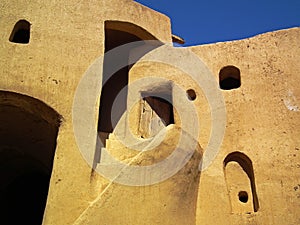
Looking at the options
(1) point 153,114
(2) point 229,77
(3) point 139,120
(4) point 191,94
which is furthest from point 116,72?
(2) point 229,77

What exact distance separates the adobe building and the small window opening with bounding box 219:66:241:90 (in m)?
0.04

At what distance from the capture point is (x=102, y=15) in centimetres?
843

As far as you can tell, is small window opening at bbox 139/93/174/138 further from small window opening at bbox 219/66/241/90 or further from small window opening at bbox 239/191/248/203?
small window opening at bbox 239/191/248/203

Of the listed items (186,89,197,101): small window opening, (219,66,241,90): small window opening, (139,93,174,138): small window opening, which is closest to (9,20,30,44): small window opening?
(139,93,174,138): small window opening

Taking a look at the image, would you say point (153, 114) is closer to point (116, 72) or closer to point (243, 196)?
point (116, 72)

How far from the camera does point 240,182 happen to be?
8.30 metres

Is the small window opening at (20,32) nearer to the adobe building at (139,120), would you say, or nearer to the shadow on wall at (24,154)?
the adobe building at (139,120)

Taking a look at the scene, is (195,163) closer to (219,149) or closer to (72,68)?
(219,149)

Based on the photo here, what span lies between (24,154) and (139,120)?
10.5ft

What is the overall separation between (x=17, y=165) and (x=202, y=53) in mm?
6029

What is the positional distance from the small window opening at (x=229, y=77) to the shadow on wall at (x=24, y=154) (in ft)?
15.4

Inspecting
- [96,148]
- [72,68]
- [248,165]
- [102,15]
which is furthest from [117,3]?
[248,165]

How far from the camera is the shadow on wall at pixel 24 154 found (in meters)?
7.24

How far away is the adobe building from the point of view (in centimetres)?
635
